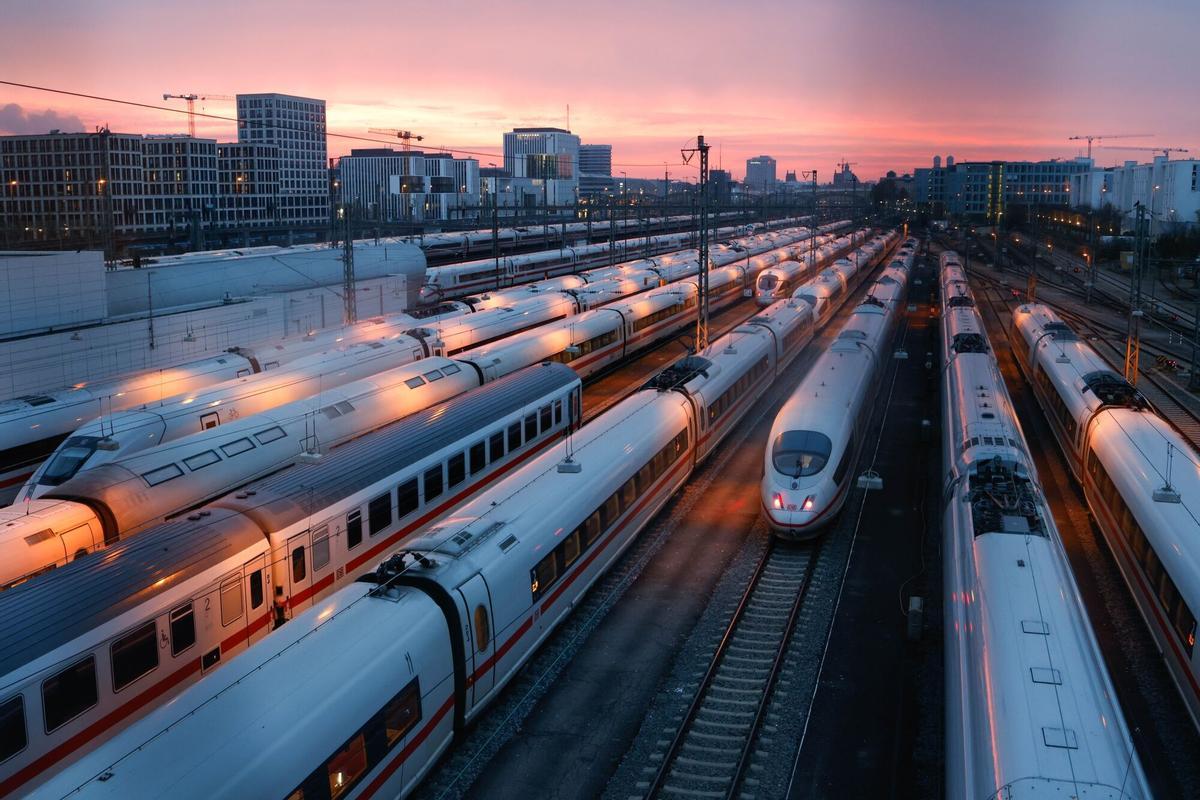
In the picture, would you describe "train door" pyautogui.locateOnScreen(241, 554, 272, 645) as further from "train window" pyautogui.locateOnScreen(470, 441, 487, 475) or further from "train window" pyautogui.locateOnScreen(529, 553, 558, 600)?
"train window" pyautogui.locateOnScreen(470, 441, 487, 475)

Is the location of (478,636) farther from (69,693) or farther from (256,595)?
(69,693)

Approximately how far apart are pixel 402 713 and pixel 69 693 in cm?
351

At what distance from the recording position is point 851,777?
11828mm

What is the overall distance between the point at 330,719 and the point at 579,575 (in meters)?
6.69

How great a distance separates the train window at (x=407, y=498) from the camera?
631 inches

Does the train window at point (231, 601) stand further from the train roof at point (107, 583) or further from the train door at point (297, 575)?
the train door at point (297, 575)

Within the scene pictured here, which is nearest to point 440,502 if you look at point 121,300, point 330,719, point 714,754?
point 714,754

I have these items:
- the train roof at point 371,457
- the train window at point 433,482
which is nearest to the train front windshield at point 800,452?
the train roof at point 371,457

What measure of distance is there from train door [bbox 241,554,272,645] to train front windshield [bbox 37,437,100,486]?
20.4 ft

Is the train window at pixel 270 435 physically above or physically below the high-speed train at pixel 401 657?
above

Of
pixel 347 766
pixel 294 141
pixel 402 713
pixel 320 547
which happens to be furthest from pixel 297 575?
pixel 294 141

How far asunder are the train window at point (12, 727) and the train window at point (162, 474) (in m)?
5.69

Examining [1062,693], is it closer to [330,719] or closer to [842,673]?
Result: [842,673]

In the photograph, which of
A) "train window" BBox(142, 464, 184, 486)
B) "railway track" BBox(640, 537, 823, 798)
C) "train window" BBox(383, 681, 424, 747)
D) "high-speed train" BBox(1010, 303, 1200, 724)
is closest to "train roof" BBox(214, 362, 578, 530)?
"train window" BBox(142, 464, 184, 486)
